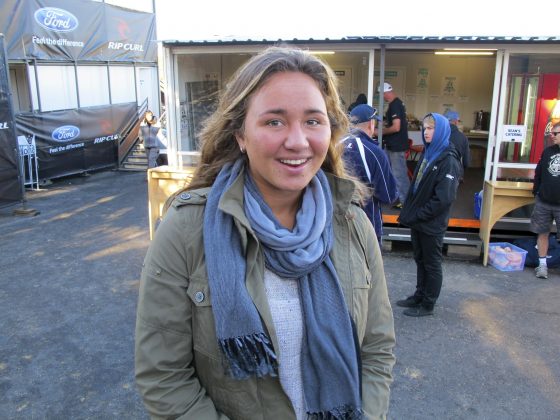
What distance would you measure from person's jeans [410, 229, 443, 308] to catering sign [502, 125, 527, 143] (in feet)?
8.44

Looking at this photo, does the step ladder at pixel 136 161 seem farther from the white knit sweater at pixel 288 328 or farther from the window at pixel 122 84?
the white knit sweater at pixel 288 328

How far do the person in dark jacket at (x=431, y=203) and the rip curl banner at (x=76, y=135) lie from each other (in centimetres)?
968

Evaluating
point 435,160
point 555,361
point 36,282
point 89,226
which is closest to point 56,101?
point 89,226

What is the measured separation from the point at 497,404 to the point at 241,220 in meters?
2.98

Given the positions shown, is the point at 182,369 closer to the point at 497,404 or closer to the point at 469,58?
the point at 497,404

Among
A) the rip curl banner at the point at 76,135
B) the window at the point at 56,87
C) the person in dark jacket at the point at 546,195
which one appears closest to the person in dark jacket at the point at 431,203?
the person in dark jacket at the point at 546,195

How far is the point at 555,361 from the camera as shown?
4090mm

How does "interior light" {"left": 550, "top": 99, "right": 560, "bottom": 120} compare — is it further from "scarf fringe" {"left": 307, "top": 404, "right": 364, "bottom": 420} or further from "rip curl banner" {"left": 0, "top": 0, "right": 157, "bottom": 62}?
"rip curl banner" {"left": 0, "top": 0, "right": 157, "bottom": 62}

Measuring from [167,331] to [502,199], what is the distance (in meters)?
5.75

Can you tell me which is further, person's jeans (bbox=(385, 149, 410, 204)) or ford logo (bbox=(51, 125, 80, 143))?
ford logo (bbox=(51, 125, 80, 143))

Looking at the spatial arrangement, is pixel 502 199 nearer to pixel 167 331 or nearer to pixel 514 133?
pixel 514 133

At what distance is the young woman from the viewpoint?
1418 mm

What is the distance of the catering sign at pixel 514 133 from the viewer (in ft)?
21.2

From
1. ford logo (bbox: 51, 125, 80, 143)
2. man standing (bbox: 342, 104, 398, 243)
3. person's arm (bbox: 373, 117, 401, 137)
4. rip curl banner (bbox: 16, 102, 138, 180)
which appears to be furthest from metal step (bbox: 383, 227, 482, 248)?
ford logo (bbox: 51, 125, 80, 143)
